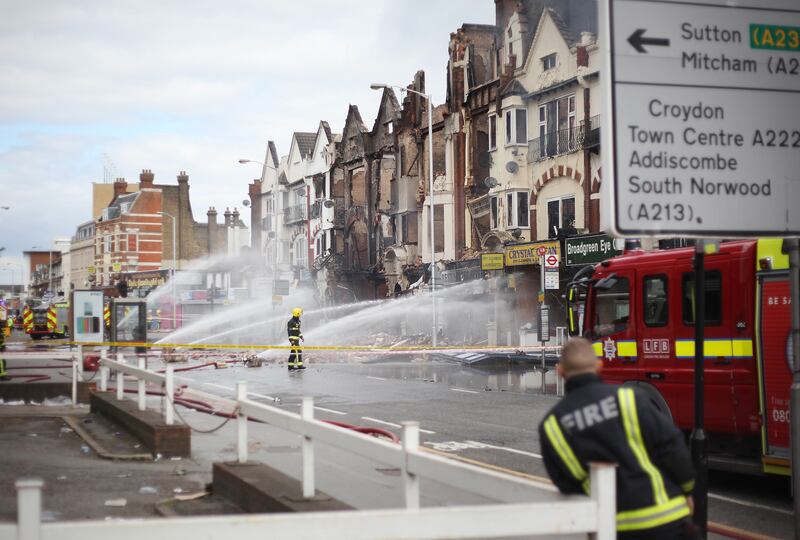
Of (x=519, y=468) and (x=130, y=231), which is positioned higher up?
(x=130, y=231)

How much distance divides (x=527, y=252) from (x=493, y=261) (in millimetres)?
2075

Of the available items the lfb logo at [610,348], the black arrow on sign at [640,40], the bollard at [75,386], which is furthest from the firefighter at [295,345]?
the black arrow on sign at [640,40]

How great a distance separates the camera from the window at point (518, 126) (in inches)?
1545

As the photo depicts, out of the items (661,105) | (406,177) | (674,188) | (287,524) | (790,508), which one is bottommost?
(790,508)

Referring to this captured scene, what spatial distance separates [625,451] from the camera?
473 cm

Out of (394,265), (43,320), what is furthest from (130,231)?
(394,265)

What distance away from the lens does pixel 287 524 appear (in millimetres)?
3994

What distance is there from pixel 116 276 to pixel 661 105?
365 ft

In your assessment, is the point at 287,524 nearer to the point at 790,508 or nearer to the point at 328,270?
the point at 790,508

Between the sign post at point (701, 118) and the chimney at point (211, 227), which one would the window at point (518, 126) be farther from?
the chimney at point (211, 227)

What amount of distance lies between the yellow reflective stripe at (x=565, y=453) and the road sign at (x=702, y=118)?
1.58 m

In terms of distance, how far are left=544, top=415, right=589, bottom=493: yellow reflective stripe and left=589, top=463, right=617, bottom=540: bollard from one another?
1.54ft

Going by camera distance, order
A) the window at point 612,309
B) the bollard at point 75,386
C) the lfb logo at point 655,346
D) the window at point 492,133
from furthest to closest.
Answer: the window at point 492,133 < the bollard at point 75,386 < the window at point 612,309 < the lfb logo at point 655,346

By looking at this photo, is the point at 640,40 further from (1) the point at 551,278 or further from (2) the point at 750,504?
(1) the point at 551,278
